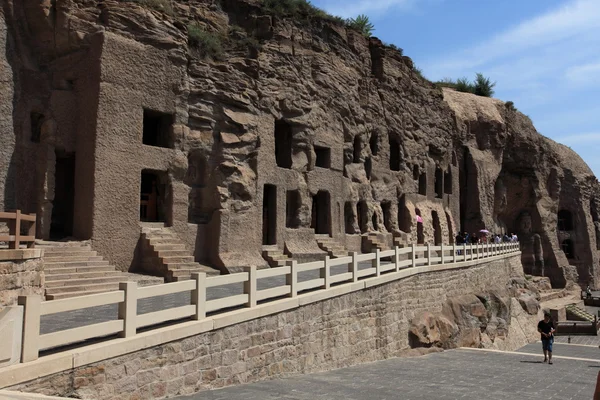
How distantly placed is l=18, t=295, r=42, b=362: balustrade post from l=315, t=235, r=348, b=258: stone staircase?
58.6 feet

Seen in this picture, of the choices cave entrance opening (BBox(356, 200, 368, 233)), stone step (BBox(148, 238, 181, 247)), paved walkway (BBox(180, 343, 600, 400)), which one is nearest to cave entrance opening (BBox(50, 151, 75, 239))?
stone step (BBox(148, 238, 181, 247))

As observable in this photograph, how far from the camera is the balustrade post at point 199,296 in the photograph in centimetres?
873

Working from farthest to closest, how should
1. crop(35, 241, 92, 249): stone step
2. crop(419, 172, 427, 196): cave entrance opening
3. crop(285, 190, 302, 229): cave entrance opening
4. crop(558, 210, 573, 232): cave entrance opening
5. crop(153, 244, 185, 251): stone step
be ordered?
crop(558, 210, 573, 232): cave entrance opening
crop(419, 172, 427, 196): cave entrance opening
crop(285, 190, 302, 229): cave entrance opening
crop(153, 244, 185, 251): stone step
crop(35, 241, 92, 249): stone step

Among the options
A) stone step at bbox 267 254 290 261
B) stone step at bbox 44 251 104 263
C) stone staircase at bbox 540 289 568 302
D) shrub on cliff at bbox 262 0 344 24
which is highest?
shrub on cliff at bbox 262 0 344 24

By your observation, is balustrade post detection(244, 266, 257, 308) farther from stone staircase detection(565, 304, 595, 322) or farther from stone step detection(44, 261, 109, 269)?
stone staircase detection(565, 304, 595, 322)

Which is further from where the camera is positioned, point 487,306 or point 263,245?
point 487,306

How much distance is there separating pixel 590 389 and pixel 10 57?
17806 mm

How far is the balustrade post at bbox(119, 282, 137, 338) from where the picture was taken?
7367mm

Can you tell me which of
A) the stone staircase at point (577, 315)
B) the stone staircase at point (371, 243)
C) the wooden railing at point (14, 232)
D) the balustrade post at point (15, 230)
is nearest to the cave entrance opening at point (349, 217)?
the stone staircase at point (371, 243)

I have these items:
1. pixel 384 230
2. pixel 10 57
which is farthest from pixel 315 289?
pixel 384 230

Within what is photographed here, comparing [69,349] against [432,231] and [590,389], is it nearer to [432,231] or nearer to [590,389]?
[590,389]

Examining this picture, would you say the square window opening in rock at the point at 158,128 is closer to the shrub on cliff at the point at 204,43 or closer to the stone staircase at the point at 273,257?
the shrub on cliff at the point at 204,43

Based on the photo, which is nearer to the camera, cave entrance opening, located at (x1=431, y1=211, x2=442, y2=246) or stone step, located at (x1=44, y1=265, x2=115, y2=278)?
stone step, located at (x1=44, y1=265, x2=115, y2=278)

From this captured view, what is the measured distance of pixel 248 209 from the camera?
2027cm
